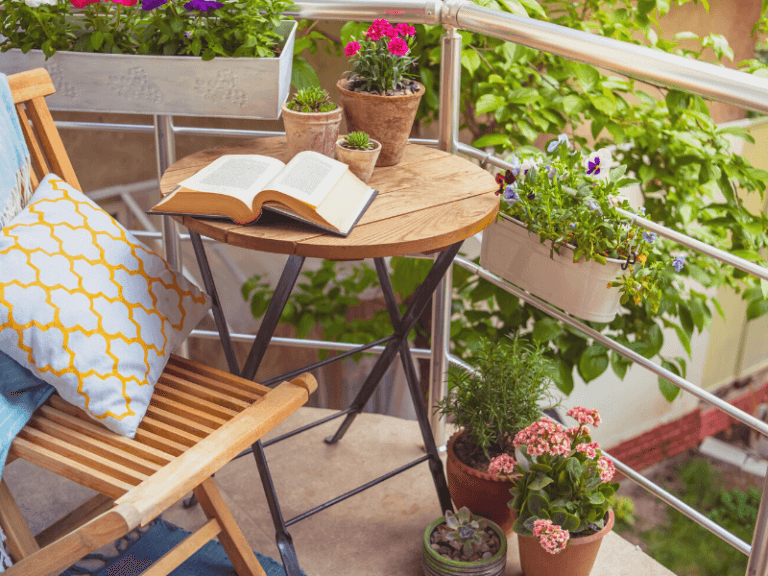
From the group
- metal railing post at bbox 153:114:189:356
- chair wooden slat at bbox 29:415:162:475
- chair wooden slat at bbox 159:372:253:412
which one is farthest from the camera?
metal railing post at bbox 153:114:189:356

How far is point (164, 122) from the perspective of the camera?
1843 millimetres

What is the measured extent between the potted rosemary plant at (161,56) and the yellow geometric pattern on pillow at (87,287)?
1.00ft

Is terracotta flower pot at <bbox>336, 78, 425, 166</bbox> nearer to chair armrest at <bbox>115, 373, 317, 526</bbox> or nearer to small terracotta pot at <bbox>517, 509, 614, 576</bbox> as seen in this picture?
chair armrest at <bbox>115, 373, 317, 526</bbox>

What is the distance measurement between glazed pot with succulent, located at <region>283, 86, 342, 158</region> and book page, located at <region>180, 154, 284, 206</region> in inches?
3.7

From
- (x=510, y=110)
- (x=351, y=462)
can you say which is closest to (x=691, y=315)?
(x=510, y=110)

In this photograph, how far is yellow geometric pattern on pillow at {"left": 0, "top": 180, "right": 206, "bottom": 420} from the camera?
4.01ft

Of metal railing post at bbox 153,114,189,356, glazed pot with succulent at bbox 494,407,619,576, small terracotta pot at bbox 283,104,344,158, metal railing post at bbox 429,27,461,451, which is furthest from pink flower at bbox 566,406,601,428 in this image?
metal railing post at bbox 153,114,189,356

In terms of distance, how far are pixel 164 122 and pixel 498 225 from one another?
913 mm

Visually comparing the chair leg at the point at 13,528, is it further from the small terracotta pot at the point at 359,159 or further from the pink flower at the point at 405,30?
the pink flower at the point at 405,30

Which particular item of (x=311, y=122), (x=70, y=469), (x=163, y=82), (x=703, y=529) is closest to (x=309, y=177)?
(x=311, y=122)

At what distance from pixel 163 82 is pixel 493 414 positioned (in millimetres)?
1065

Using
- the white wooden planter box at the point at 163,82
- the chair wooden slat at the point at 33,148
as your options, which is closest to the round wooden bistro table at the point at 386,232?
the white wooden planter box at the point at 163,82

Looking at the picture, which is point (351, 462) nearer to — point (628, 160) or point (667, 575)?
point (667, 575)

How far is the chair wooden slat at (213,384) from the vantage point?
138 centimetres
